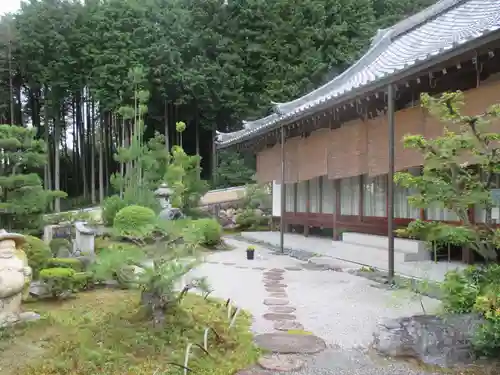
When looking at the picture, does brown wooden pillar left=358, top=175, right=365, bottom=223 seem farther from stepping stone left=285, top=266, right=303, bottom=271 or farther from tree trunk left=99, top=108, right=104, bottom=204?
tree trunk left=99, top=108, right=104, bottom=204

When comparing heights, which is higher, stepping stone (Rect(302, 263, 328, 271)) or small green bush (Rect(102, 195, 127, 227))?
small green bush (Rect(102, 195, 127, 227))

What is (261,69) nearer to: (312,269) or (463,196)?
(312,269)

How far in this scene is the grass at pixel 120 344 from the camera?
3.91 metres

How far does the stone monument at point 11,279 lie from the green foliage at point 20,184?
6727mm

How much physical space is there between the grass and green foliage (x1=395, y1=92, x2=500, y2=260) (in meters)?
2.32

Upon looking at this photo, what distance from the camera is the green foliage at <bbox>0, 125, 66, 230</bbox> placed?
11.1m

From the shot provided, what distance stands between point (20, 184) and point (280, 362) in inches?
360

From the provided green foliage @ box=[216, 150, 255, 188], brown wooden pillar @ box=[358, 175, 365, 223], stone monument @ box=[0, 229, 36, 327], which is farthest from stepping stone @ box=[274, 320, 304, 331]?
green foliage @ box=[216, 150, 255, 188]

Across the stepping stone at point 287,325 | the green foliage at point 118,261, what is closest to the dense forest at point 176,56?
the stepping stone at point 287,325

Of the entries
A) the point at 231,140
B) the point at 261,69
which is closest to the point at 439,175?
the point at 231,140

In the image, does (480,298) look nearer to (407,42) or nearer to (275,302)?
(275,302)

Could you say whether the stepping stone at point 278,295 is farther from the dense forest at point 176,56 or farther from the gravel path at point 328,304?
the dense forest at point 176,56

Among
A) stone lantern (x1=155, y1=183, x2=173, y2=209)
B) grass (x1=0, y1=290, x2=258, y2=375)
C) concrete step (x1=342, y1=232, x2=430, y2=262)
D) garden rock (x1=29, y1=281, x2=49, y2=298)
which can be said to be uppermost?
stone lantern (x1=155, y1=183, x2=173, y2=209)

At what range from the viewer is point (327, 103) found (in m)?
9.44
